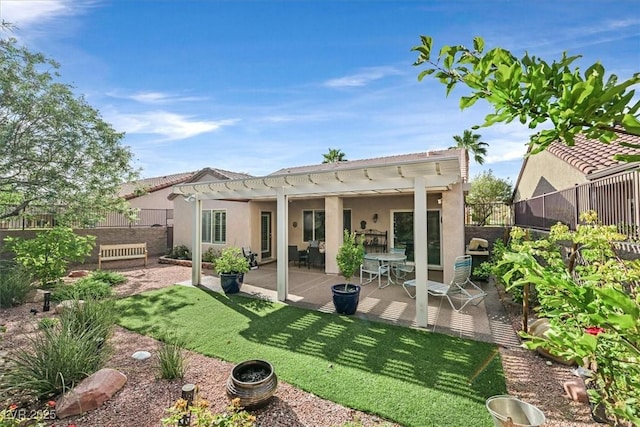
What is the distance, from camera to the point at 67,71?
8805mm

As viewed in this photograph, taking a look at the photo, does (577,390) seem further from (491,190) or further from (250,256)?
(491,190)

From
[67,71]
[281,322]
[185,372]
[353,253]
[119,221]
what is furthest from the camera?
[119,221]

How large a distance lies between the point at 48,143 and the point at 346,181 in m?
8.97

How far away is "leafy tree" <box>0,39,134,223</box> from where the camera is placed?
7.88 meters

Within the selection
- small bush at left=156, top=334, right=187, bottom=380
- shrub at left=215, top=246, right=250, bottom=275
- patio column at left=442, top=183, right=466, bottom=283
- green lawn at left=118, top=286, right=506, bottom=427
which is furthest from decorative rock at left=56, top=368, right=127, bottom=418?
patio column at left=442, top=183, right=466, bottom=283

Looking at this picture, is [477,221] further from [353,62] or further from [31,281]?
[31,281]

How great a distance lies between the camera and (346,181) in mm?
7469

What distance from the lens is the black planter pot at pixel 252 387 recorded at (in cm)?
355

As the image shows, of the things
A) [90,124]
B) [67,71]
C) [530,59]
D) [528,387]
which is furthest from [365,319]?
[67,71]

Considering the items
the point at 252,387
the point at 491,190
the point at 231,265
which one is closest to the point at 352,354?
the point at 252,387

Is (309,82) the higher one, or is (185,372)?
(309,82)

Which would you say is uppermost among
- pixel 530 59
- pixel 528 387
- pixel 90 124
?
pixel 90 124

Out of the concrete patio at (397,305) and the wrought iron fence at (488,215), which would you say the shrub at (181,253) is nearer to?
the concrete patio at (397,305)

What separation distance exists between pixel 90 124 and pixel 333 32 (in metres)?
8.40
